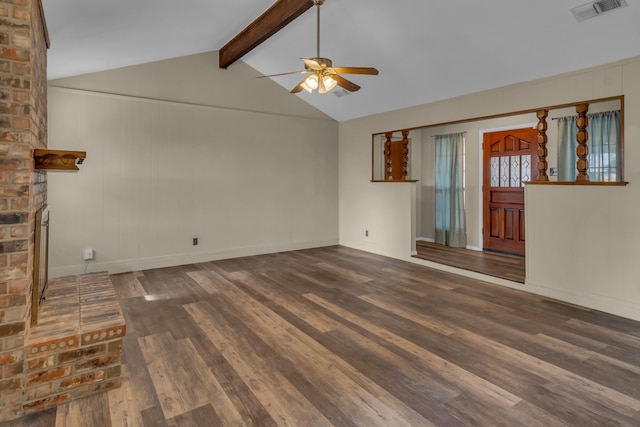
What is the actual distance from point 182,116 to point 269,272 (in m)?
2.68

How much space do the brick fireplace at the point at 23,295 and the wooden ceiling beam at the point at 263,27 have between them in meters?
2.50

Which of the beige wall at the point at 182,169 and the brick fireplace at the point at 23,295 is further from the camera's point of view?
the beige wall at the point at 182,169

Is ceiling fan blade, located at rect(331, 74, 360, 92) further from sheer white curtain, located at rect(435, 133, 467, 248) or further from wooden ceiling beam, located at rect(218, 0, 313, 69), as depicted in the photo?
sheer white curtain, located at rect(435, 133, 467, 248)

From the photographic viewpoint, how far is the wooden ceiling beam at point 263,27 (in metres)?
3.93

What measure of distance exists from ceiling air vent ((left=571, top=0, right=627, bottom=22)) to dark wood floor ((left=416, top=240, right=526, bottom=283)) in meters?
2.82

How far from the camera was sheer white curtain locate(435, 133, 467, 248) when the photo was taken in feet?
22.5

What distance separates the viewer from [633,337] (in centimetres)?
308

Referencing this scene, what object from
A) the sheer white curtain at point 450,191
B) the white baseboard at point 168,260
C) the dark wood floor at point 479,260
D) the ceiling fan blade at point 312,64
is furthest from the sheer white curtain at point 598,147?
the white baseboard at point 168,260

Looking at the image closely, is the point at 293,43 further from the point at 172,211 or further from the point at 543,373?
the point at 543,373

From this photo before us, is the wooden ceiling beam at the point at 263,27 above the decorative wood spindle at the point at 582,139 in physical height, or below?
above

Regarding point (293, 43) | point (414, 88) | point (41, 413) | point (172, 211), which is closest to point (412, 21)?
point (414, 88)

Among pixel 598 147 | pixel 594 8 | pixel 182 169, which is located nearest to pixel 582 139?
pixel 594 8

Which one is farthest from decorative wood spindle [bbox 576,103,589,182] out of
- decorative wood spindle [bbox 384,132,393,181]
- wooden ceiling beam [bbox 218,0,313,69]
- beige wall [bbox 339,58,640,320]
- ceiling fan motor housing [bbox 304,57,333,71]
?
wooden ceiling beam [bbox 218,0,313,69]

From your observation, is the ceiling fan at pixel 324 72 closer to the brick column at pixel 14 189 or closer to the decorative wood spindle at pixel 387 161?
the brick column at pixel 14 189
